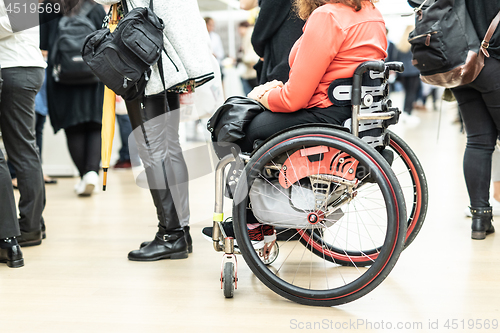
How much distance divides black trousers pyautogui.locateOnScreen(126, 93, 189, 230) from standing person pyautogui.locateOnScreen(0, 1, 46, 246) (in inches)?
22.3

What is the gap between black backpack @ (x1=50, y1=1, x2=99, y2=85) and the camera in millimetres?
3371

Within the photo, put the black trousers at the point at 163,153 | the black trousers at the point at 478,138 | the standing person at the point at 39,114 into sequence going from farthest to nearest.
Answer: the standing person at the point at 39,114 < the black trousers at the point at 478,138 < the black trousers at the point at 163,153

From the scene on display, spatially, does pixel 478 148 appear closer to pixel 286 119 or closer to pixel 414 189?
pixel 414 189

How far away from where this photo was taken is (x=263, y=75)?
226 cm

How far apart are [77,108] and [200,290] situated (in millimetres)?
2090

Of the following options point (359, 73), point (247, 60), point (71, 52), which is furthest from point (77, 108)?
point (247, 60)

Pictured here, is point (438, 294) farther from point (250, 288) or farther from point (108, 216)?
point (108, 216)

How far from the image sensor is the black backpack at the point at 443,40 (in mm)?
2076

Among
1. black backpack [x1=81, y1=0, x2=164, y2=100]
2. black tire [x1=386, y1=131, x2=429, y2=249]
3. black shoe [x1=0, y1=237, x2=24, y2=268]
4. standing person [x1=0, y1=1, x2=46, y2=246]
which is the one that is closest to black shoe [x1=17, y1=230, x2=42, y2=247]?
standing person [x1=0, y1=1, x2=46, y2=246]

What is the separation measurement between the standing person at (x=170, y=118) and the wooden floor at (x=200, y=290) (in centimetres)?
8

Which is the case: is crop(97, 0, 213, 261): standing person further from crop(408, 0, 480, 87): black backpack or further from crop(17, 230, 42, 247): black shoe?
crop(408, 0, 480, 87): black backpack

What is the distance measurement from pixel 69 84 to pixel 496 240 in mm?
2785

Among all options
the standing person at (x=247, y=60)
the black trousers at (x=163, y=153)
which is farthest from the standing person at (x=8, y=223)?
the standing person at (x=247, y=60)

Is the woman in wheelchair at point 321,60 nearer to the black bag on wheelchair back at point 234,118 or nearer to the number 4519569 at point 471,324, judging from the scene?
the black bag on wheelchair back at point 234,118
